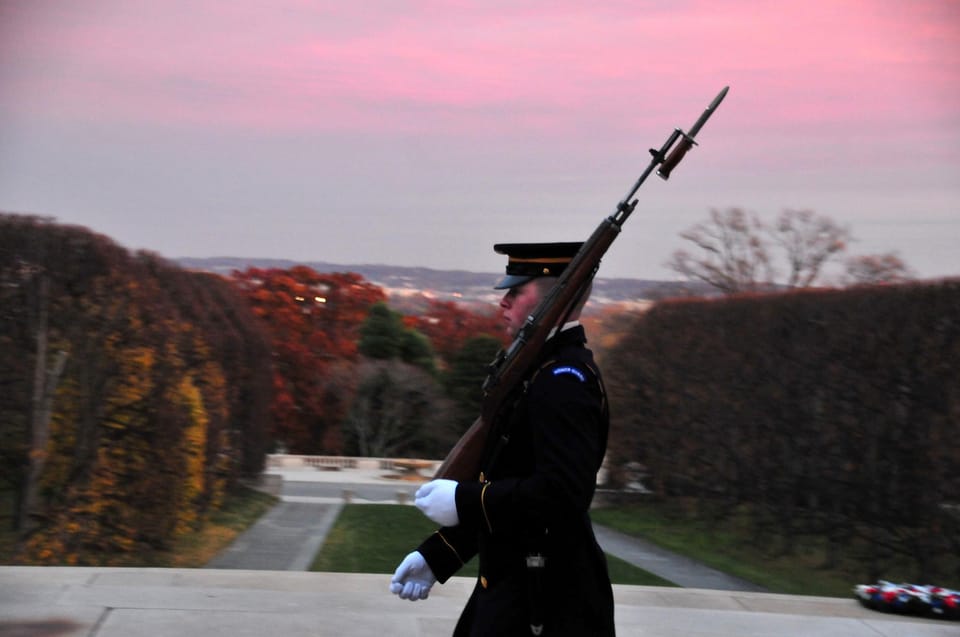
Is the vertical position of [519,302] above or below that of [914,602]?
above

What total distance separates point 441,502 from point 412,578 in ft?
1.19

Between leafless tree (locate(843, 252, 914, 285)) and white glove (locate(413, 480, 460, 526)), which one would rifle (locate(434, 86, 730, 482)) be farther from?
leafless tree (locate(843, 252, 914, 285))

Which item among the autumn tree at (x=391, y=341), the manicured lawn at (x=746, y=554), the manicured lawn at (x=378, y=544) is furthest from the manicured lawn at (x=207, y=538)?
the autumn tree at (x=391, y=341)

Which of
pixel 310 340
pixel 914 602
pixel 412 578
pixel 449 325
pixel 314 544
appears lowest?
pixel 314 544

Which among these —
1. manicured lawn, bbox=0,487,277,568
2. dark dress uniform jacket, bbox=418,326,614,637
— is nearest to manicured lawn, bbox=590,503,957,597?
manicured lawn, bbox=0,487,277,568

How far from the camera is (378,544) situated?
1033 centimetres

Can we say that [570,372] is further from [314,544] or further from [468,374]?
[468,374]

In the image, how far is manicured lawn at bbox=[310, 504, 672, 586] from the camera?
8891 millimetres

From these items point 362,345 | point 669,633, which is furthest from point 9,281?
point 362,345

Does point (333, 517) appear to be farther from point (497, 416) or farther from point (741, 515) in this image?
point (497, 416)

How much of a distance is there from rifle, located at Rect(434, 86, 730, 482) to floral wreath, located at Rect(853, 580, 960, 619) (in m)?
4.56

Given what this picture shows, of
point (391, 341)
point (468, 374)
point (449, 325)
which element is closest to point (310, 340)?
point (391, 341)

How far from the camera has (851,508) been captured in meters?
10.1

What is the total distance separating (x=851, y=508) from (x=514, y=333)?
7942 mm
